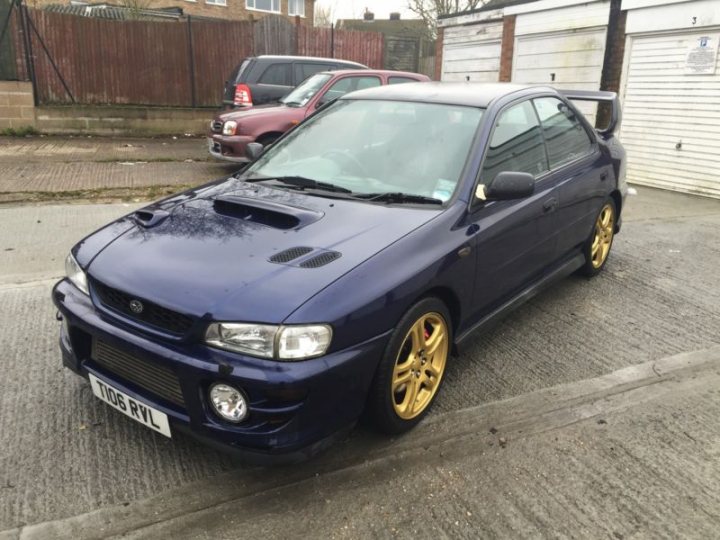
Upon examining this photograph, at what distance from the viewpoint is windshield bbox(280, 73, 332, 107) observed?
9320 millimetres

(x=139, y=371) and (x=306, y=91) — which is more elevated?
(x=306, y=91)

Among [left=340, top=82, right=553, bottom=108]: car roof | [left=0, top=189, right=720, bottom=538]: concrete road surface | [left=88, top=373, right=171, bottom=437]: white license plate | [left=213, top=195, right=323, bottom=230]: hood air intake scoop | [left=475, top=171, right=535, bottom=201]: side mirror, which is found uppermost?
[left=340, top=82, right=553, bottom=108]: car roof

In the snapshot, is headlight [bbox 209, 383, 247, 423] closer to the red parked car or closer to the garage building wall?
the red parked car

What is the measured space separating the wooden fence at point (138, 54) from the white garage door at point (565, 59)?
550cm

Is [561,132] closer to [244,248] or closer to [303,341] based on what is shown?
[244,248]

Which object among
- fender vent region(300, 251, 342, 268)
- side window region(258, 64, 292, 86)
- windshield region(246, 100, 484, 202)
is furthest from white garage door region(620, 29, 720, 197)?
fender vent region(300, 251, 342, 268)

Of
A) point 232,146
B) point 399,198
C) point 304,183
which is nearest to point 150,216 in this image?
point 304,183

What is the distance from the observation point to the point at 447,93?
386cm

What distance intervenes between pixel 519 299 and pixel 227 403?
2183 millimetres

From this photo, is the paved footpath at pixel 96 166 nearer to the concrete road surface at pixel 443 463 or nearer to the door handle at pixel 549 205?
the concrete road surface at pixel 443 463

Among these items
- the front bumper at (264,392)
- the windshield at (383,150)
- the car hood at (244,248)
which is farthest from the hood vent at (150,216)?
the windshield at (383,150)

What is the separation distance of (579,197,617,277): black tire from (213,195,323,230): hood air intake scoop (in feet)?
9.22

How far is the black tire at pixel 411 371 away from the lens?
262cm

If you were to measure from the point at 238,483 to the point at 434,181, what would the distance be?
185 centimetres
